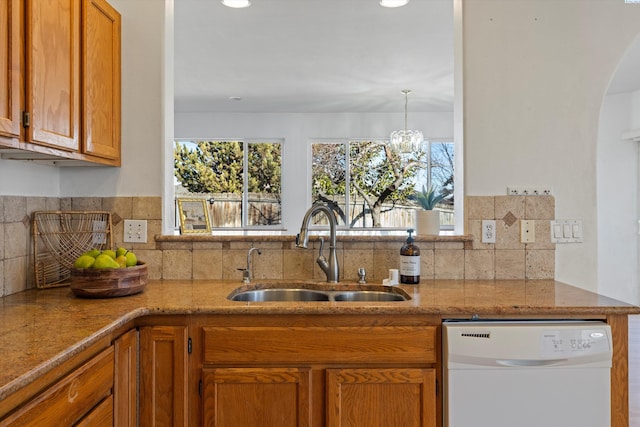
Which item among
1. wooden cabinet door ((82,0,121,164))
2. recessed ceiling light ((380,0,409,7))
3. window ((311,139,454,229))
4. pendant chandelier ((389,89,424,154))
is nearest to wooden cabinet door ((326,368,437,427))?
wooden cabinet door ((82,0,121,164))

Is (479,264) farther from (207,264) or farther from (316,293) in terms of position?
(207,264)

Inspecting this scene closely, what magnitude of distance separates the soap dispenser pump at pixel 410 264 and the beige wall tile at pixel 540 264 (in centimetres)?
57

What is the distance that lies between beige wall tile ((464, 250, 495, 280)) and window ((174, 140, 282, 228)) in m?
4.59

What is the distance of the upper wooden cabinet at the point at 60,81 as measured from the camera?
4.55 ft

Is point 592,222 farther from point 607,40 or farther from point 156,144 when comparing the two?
point 156,144

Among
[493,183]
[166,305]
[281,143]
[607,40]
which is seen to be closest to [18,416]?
[166,305]

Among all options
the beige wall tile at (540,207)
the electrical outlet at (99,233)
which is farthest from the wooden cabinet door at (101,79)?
→ the beige wall tile at (540,207)

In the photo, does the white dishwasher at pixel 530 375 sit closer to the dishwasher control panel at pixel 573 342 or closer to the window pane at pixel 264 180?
the dishwasher control panel at pixel 573 342

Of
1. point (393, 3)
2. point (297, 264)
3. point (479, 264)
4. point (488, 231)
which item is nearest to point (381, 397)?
point (297, 264)

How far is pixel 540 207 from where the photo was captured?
2.13 metres

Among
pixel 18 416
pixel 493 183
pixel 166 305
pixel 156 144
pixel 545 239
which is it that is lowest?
pixel 18 416

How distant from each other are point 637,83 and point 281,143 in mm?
4341

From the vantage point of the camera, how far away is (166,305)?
1.56 meters

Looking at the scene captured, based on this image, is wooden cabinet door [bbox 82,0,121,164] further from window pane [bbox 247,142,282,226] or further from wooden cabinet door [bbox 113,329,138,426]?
window pane [bbox 247,142,282,226]
